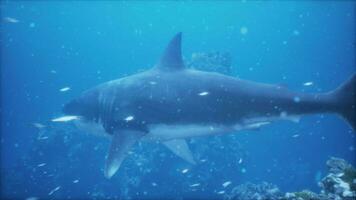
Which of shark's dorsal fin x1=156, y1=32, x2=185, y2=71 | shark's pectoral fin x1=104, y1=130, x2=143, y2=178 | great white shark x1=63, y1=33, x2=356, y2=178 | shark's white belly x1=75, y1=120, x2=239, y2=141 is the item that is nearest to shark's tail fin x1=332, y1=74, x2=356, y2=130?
great white shark x1=63, y1=33, x2=356, y2=178

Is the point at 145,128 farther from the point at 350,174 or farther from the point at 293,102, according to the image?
the point at 350,174

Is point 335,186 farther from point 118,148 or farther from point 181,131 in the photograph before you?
point 118,148

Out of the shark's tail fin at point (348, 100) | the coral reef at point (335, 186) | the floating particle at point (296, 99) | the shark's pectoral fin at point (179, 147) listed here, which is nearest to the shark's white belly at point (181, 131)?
the shark's pectoral fin at point (179, 147)

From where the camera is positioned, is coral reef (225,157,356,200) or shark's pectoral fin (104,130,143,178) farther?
coral reef (225,157,356,200)

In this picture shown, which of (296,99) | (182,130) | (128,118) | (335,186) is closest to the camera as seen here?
(296,99)

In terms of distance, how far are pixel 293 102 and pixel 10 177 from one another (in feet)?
80.2

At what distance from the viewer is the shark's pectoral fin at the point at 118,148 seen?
6592mm

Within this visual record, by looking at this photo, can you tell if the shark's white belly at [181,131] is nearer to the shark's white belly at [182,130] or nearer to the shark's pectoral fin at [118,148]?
the shark's white belly at [182,130]

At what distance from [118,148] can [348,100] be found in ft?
16.0

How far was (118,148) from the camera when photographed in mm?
6930

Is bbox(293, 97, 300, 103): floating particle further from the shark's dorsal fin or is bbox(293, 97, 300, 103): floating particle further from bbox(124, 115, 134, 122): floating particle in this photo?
bbox(124, 115, 134, 122): floating particle

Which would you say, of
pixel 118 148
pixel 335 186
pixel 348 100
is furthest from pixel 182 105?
pixel 335 186

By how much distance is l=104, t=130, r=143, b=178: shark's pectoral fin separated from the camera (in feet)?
21.6

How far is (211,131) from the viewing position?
7.20 meters
